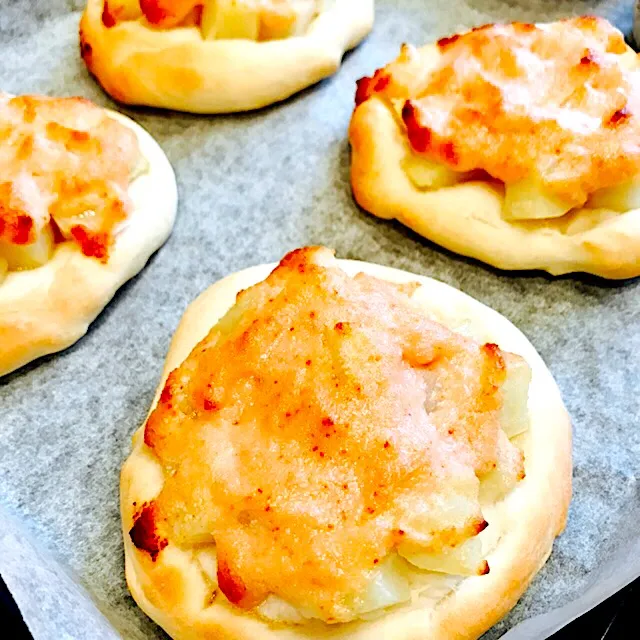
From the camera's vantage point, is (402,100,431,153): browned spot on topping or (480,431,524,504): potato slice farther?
(402,100,431,153): browned spot on topping

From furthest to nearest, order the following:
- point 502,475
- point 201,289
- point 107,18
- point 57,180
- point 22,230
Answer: point 107,18 < point 201,289 < point 57,180 < point 22,230 < point 502,475

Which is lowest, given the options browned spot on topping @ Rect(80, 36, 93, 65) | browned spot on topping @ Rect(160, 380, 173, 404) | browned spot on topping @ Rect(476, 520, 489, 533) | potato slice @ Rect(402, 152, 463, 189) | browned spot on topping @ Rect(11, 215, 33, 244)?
browned spot on topping @ Rect(160, 380, 173, 404)

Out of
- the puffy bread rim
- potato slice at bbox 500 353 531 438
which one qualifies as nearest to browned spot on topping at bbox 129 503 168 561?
potato slice at bbox 500 353 531 438

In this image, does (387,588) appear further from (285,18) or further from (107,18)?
(107,18)

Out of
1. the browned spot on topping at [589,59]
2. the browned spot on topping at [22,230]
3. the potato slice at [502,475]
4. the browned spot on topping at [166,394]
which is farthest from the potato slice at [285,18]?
the potato slice at [502,475]

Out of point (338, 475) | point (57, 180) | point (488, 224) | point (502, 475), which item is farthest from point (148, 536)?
point (488, 224)

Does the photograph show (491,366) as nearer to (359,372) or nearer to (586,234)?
(359,372)

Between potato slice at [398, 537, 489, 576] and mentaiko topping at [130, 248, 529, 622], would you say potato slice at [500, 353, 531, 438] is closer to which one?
mentaiko topping at [130, 248, 529, 622]
